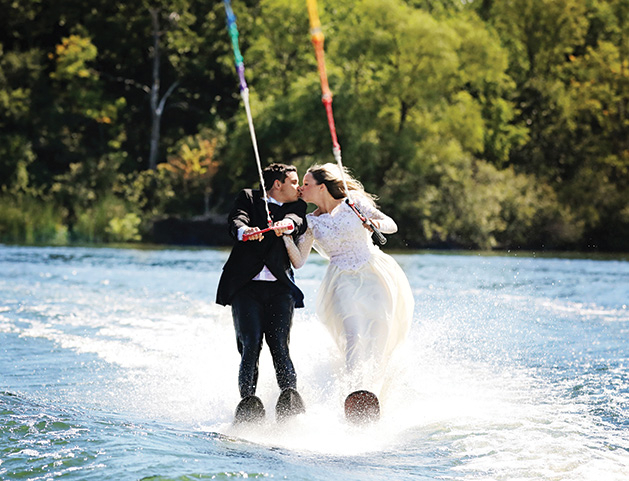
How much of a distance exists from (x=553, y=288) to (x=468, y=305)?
413 cm

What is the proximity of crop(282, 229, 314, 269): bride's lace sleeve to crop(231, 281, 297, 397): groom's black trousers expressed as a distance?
0.25m

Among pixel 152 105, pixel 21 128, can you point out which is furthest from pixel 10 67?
pixel 152 105

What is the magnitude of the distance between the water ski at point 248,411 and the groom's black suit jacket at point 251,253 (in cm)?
72

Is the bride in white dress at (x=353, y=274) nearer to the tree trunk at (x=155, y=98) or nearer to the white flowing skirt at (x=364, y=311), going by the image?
the white flowing skirt at (x=364, y=311)

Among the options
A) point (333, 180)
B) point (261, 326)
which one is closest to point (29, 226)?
point (333, 180)

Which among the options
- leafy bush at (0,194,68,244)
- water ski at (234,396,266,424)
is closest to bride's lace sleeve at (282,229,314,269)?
water ski at (234,396,266,424)

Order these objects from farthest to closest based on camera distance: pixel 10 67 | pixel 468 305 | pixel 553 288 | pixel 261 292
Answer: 1. pixel 10 67
2. pixel 553 288
3. pixel 468 305
4. pixel 261 292

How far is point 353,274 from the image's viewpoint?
292 inches

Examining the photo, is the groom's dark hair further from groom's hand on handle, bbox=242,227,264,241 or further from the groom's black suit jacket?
groom's hand on handle, bbox=242,227,264,241

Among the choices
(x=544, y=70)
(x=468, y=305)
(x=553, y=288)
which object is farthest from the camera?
(x=544, y=70)

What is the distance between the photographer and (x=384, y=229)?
720cm

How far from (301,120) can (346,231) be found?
30543mm

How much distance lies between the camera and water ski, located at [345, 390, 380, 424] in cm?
641

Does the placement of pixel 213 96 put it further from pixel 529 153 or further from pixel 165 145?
pixel 529 153
